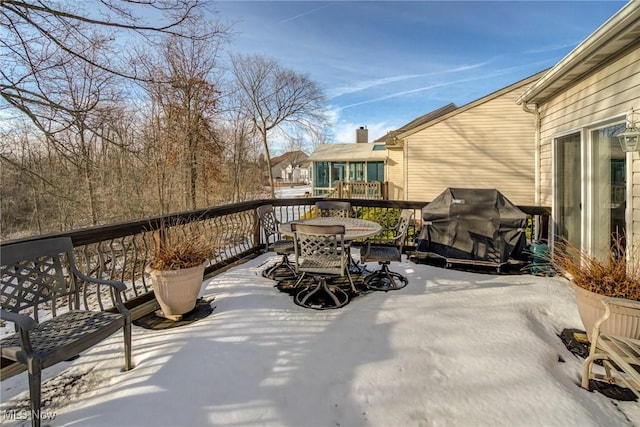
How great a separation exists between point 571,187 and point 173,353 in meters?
5.12

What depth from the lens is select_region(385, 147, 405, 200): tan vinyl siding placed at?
42.7ft

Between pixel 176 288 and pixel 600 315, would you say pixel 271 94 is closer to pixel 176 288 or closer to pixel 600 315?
pixel 176 288

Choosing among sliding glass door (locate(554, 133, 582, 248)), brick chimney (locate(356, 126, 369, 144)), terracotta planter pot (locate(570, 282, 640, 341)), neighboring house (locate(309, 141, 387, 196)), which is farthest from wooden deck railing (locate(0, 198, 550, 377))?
brick chimney (locate(356, 126, 369, 144))

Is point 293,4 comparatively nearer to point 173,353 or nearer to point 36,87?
point 36,87

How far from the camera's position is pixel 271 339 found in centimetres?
242

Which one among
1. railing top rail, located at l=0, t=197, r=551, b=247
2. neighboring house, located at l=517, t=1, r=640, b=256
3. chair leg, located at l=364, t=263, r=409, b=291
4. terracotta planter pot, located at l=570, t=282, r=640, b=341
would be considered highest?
neighboring house, located at l=517, t=1, r=640, b=256

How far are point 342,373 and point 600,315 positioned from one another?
6.19 ft

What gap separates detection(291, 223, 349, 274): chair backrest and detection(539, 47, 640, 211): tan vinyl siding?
281 cm

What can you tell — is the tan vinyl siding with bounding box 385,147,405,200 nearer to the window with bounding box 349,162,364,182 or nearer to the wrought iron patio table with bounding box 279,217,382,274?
the window with bounding box 349,162,364,182

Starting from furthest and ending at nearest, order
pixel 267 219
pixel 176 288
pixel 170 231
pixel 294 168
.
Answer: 1. pixel 294 168
2. pixel 267 219
3. pixel 170 231
4. pixel 176 288

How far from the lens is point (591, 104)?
11.4 feet

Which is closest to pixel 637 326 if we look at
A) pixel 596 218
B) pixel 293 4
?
pixel 596 218

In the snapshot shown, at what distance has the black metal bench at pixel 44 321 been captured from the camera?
59.6 inches

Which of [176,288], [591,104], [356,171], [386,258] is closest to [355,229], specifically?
[386,258]
